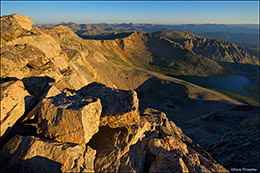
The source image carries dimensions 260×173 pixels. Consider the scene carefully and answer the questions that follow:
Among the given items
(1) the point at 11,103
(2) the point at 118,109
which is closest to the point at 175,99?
(2) the point at 118,109

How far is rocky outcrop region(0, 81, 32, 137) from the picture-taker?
10.2 m

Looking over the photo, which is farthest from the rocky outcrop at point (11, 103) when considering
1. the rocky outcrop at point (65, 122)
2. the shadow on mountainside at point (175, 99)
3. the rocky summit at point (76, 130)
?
the shadow on mountainside at point (175, 99)

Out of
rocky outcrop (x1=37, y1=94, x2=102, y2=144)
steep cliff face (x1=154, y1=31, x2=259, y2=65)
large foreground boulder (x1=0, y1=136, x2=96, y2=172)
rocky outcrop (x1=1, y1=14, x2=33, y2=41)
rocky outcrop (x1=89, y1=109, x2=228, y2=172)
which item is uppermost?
steep cliff face (x1=154, y1=31, x2=259, y2=65)

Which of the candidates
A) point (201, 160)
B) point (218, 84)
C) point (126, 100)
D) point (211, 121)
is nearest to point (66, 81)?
point (126, 100)

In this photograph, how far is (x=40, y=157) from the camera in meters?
8.55

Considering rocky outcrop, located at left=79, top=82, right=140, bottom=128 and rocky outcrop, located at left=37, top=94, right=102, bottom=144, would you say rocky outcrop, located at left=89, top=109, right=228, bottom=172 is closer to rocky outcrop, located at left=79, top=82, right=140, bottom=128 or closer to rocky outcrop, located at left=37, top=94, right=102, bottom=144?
rocky outcrop, located at left=79, top=82, right=140, bottom=128

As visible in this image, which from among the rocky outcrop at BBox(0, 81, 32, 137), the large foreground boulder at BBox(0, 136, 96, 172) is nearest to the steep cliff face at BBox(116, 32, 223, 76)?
the rocky outcrop at BBox(0, 81, 32, 137)

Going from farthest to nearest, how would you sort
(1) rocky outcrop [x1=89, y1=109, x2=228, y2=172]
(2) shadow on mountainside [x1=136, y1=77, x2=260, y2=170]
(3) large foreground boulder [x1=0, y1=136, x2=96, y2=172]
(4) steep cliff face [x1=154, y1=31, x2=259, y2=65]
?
(4) steep cliff face [x1=154, y1=31, x2=259, y2=65] → (2) shadow on mountainside [x1=136, y1=77, x2=260, y2=170] → (1) rocky outcrop [x1=89, y1=109, x2=228, y2=172] → (3) large foreground boulder [x1=0, y1=136, x2=96, y2=172]

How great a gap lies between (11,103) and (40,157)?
18.4ft

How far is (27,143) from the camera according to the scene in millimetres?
8938

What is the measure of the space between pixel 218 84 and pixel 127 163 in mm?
133441

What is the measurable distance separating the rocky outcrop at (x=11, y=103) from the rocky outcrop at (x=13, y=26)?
12620mm

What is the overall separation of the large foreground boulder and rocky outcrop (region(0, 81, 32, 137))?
1.83m

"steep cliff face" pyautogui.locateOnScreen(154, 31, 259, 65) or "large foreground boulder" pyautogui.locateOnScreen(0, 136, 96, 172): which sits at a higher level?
"steep cliff face" pyautogui.locateOnScreen(154, 31, 259, 65)
